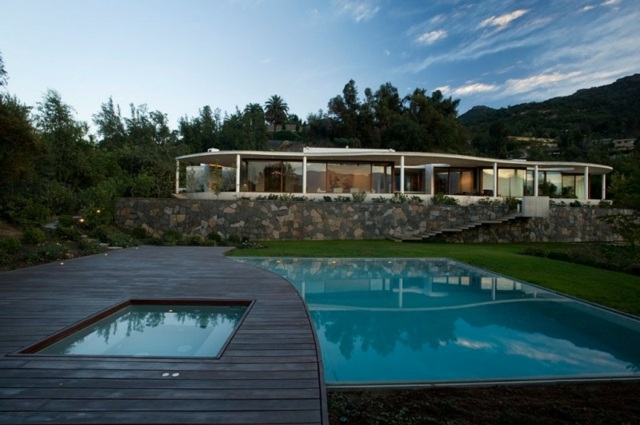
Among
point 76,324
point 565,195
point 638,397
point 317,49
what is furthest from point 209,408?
point 565,195

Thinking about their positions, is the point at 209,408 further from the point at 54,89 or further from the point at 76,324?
the point at 54,89

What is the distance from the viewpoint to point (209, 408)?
2812 mm

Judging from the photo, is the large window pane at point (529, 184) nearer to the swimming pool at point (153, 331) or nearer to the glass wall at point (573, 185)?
the glass wall at point (573, 185)

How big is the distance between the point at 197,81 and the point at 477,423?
87.4 feet

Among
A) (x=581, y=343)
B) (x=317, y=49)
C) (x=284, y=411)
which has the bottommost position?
(x=581, y=343)

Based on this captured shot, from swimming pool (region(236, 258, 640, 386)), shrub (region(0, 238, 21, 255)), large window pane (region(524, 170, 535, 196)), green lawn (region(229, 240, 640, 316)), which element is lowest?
swimming pool (region(236, 258, 640, 386))

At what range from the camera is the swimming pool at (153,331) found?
4409 millimetres

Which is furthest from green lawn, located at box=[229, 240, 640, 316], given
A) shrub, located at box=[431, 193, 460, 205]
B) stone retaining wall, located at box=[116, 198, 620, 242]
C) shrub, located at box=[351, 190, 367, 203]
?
shrub, located at box=[431, 193, 460, 205]

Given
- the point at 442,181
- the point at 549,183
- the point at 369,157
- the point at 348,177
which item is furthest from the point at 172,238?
the point at 549,183

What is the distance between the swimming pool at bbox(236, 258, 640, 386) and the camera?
462 centimetres

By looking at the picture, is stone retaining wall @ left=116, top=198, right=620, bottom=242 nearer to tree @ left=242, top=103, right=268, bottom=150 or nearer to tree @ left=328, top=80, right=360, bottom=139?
tree @ left=242, top=103, right=268, bottom=150

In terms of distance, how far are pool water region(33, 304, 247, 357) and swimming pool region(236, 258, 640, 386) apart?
1.42m

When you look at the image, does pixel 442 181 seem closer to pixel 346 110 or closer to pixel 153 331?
pixel 153 331

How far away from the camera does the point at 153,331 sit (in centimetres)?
543
